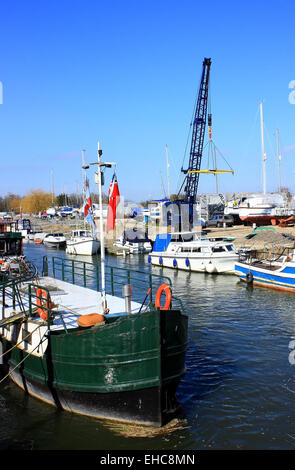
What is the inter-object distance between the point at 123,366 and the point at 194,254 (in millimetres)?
25324

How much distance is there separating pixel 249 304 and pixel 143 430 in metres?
13.8

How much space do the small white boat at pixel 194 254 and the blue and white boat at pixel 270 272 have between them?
3.03 meters

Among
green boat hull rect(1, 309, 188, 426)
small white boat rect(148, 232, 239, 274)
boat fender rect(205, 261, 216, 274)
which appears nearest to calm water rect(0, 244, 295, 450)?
green boat hull rect(1, 309, 188, 426)

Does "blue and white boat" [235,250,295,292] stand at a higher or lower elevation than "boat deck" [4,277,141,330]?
lower

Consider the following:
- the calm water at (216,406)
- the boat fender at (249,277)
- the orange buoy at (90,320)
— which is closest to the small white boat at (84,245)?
the boat fender at (249,277)

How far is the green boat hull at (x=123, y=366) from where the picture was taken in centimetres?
889

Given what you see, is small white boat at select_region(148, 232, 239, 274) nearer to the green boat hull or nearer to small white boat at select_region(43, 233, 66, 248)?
the green boat hull

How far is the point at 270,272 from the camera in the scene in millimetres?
25312

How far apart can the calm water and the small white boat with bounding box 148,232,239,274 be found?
13405 millimetres

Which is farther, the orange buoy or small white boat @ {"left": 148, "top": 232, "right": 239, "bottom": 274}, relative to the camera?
small white boat @ {"left": 148, "top": 232, "right": 239, "bottom": 274}

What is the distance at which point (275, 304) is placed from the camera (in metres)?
21.8

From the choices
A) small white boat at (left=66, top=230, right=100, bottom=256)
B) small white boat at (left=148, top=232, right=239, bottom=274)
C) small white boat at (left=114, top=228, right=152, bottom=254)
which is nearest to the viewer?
small white boat at (left=148, top=232, right=239, bottom=274)

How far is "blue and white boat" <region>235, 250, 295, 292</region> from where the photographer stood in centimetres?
2438

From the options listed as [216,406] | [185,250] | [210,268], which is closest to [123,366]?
[216,406]
